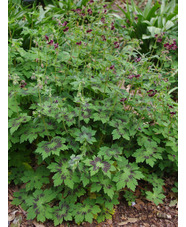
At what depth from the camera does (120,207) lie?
2.51m

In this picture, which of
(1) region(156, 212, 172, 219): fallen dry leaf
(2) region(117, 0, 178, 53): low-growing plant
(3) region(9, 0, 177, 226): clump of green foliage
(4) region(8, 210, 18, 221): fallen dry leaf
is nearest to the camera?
(3) region(9, 0, 177, 226): clump of green foliage

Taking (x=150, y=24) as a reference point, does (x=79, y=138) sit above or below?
below

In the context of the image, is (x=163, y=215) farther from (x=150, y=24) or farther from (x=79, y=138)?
(x=150, y=24)

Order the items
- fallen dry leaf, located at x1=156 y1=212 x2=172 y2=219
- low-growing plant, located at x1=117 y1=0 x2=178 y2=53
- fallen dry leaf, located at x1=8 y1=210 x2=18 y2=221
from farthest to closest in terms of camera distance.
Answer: low-growing plant, located at x1=117 y1=0 x2=178 y2=53
fallen dry leaf, located at x1=156 y1=212 x2=172 y2=219
fallen dry leaf, located at x1=8 y1=210 x2=18 y2=221

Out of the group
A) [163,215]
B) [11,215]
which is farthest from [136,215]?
[11,215]

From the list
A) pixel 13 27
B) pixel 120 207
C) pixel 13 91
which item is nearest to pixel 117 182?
pixel 120 207

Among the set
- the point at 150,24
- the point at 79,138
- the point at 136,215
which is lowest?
the point at 136,215

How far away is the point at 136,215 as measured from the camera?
2477mm

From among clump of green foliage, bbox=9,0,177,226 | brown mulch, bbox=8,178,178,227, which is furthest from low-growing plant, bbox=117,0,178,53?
brown mulch, bbox=8,178,178,227

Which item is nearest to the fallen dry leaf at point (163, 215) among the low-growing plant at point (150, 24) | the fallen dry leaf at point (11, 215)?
the fallen dry leaf at point (11, 215)

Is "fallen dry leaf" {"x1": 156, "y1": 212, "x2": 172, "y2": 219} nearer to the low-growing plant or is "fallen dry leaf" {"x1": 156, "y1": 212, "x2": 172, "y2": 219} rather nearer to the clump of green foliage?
the clump of green foliage

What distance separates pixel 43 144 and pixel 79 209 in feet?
2.35

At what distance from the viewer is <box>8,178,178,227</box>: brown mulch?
2.24 metres

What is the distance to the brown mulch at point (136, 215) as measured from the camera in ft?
7.35
